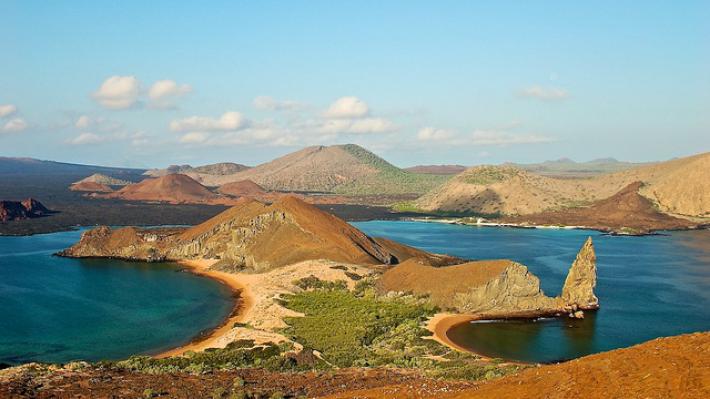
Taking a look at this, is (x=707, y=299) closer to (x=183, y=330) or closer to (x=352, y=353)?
(x=352, y=353)

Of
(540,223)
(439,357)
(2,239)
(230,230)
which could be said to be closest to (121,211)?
(2,239)

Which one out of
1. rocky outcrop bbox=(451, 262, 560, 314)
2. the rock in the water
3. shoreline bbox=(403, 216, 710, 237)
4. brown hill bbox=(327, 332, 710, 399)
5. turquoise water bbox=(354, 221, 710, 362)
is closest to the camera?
brown hill bbox=(327, 332, 710, 399)

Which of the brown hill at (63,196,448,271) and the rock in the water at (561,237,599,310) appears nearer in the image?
the rock in the water at (561,237,599,310)

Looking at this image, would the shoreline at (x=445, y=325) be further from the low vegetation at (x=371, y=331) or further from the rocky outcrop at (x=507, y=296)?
the rocky outcrop at (x=507, y=296)

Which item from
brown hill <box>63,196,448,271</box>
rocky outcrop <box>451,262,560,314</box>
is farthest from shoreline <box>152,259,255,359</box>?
rocky outcrop <box>451,262,560,314</box>

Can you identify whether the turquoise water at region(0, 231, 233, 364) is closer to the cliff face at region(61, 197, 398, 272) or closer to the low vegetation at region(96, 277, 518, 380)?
the cliff face at region(61, 197, 398, 272)
